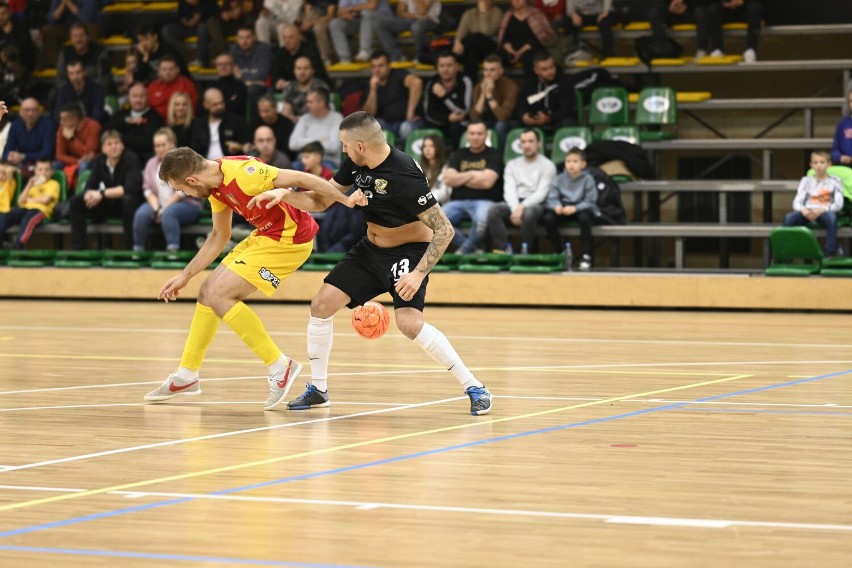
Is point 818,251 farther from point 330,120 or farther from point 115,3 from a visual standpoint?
point 115,3

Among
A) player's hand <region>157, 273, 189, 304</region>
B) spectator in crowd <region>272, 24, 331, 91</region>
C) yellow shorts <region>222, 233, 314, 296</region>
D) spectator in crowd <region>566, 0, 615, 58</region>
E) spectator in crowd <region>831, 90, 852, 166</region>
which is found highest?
spectator in crowd <region>566, 0, 615, 58</region>

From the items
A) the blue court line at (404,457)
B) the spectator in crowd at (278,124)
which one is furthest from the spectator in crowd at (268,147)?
the blue court line at (404,457)

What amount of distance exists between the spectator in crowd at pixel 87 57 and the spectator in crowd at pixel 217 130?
2.83 m

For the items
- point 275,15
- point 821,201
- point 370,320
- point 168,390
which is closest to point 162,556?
point 370,320

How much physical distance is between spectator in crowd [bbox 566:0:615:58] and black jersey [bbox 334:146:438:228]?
11304mm

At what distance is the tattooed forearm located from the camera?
701cm

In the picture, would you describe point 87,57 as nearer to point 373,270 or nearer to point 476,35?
point 476,35

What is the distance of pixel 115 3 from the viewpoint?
2212cm

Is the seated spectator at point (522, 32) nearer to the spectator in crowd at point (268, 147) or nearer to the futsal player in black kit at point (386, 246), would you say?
the spectator in crowd at point (268, 147)

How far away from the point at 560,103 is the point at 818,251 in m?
3.87

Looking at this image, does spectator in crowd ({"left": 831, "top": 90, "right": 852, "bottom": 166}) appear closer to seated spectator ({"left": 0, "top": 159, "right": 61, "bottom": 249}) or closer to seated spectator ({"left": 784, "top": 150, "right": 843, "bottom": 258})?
seated spectator ({"left": 784, "top": 150, "right": 843, "bottom": 258})

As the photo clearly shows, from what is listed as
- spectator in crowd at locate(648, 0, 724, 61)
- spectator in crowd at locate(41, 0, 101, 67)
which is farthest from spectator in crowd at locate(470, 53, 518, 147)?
spectator in crowd at locate(41, 0, 101, 67)

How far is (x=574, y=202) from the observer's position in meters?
15.8

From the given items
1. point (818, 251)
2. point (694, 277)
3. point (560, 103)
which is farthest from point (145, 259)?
point (818, 251)
